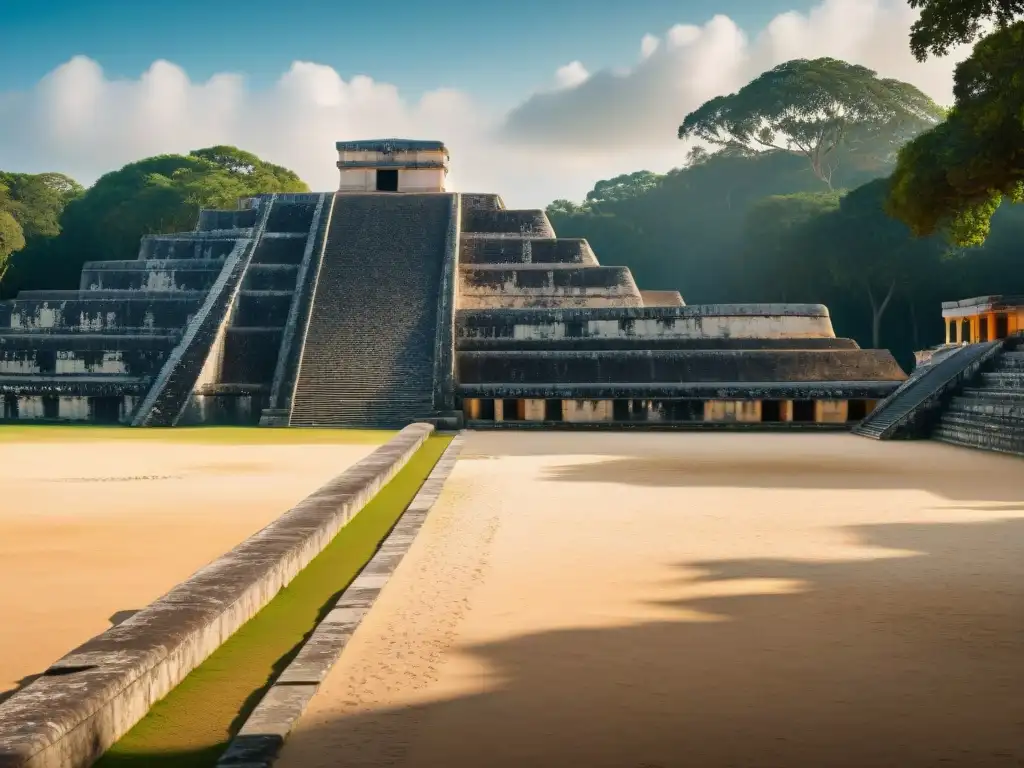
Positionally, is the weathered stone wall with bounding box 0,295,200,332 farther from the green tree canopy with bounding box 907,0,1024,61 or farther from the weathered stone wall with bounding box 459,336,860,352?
the green tree canopy with bounding box 907,0,1024,61

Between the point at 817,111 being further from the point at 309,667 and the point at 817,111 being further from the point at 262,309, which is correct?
the point at 309,667

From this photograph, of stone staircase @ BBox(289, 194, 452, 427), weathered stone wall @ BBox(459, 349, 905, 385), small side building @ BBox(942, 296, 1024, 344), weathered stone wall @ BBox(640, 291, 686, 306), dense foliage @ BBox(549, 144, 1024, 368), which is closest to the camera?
stone staircase @ BBox(289, 194, 452, 427)

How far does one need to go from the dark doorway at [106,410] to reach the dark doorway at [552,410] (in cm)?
887

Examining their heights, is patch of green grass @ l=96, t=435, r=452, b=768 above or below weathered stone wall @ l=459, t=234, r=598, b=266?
below

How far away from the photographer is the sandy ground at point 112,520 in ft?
18.9

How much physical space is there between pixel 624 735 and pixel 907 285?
Result: 36607 millimetres

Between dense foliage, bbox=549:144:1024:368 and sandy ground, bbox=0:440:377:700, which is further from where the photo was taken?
dense foliage, bbox=549:144:1024:368

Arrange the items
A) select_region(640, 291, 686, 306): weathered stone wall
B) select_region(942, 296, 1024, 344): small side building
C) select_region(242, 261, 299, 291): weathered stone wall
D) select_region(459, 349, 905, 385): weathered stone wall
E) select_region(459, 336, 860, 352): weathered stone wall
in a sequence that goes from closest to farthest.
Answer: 1. select_region(459, 349, 905, 385): weathered stone wall
2. select_region(459, 336, 860, 352): weathered stone wall
3. select_region(242, 261, 299, 291): weathered stone wall
4. select_region(942, 296, 1024, 344): small side building
5. select_region(640, 291, 686, 306): weathered stone wall

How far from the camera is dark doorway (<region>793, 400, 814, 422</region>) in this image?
76.5 ft

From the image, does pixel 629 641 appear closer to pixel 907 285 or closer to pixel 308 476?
A: pixel 308 476

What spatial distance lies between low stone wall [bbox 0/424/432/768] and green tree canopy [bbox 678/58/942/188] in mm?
48189

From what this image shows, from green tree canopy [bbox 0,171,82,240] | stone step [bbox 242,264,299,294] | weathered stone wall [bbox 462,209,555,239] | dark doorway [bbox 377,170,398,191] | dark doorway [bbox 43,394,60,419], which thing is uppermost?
green tree canopy [bbox 0,171,82,240]

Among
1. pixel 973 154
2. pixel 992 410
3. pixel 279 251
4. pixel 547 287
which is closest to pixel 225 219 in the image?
pixel 279 251

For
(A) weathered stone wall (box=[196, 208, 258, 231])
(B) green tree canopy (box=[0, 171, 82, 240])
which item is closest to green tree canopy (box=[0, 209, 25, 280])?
(B) green tree canopy (box=[0, 171, 82, 240])
